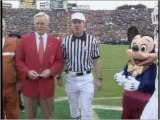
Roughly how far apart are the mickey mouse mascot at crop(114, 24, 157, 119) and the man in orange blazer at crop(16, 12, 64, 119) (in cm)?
82

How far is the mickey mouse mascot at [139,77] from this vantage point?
15.3ft

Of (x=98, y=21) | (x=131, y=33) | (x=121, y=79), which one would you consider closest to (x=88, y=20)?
(x=98, y=21)

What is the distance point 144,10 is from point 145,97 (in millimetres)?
42112

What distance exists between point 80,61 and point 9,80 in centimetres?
95

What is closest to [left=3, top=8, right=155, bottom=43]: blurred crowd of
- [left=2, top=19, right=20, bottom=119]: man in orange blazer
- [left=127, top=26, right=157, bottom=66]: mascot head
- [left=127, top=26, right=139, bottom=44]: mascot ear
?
[left=127, top=26, right=139, bottom=44]: mascot ear

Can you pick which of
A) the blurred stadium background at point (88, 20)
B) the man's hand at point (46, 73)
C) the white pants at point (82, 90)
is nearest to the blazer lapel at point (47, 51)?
the man's hand at point (46, 73)

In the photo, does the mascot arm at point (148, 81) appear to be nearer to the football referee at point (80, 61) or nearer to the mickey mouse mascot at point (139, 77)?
the mickey mouse mascot at point (139, 77)

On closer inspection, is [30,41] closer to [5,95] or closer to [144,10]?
[5,95]

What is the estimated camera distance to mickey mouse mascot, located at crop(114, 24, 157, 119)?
465 cm

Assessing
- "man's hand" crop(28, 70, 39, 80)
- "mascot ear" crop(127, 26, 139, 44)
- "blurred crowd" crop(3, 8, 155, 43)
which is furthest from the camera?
"blurred crowd" crop(3, 8, 155, 43)

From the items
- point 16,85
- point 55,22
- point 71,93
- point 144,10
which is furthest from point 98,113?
point 144,10

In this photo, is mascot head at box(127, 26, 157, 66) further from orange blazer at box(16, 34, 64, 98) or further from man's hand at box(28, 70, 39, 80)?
man's hand at box(28, 70, 39, 80)

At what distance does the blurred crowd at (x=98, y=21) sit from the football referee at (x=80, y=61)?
3435 centimetres

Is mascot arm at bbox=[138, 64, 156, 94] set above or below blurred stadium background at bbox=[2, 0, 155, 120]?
below
